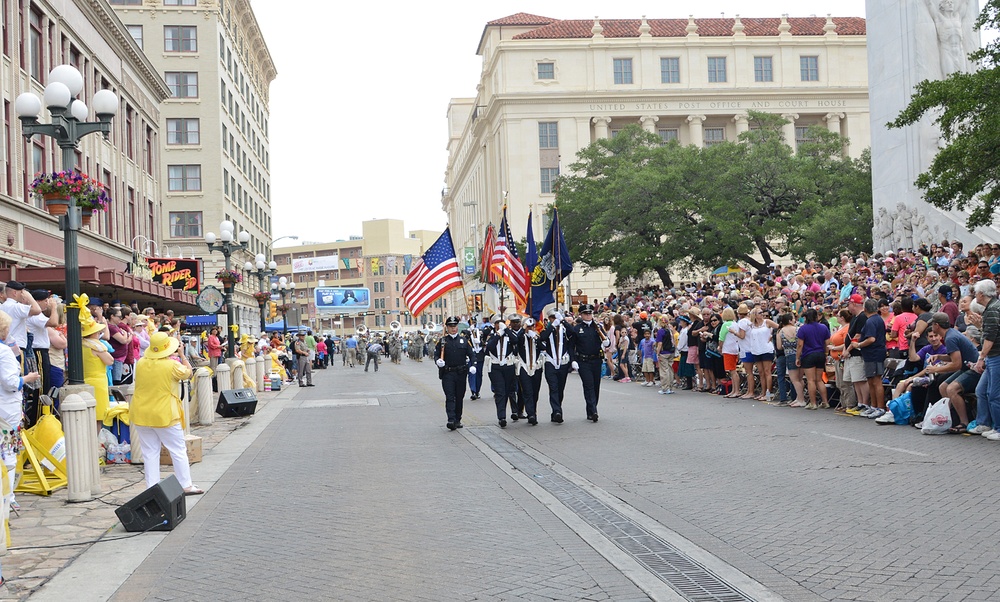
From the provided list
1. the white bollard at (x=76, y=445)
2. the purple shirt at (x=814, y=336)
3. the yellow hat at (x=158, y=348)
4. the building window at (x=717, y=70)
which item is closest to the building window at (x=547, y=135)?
the building window at (x=717, y=70)

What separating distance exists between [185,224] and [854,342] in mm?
52954

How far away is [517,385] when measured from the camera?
1736 cm

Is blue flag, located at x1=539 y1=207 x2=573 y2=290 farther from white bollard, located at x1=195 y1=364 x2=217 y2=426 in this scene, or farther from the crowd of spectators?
white bollard, located at x1=195 y1=364 x2=217 y2=426

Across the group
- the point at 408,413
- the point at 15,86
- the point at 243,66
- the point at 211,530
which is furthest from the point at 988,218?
the point at 243,66

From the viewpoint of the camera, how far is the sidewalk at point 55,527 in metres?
6.94

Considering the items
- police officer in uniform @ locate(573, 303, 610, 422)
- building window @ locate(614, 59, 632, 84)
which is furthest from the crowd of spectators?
building window @ locate(614, 59, 632, 84)


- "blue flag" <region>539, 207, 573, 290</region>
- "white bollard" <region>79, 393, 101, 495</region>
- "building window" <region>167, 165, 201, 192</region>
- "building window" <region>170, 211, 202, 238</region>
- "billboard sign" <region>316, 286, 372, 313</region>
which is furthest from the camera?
"billboard sign" <region>316, 286, 372, 313</region>

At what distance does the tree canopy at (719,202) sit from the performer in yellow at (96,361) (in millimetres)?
38540

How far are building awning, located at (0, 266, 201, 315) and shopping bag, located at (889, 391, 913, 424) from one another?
14.3 m

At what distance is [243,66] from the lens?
241ft

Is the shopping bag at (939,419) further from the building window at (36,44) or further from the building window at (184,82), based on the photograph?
the building window at (184,82)

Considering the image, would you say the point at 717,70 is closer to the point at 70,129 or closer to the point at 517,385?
the point at 517,385

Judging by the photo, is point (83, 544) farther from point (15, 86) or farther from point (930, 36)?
point (930, 36)

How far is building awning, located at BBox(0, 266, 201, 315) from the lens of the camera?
21125 millimetres
